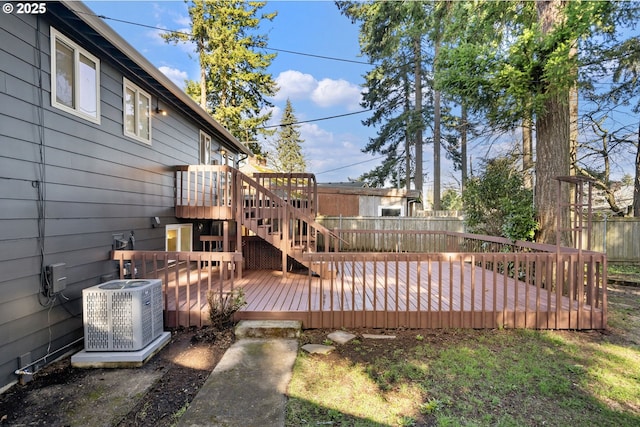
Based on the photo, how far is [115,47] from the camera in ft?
12.6

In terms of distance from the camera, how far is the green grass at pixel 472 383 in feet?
7.27

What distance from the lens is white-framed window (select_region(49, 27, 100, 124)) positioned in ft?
10.7

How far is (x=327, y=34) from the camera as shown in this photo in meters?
14.6

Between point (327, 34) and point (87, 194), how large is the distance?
46.6 feet

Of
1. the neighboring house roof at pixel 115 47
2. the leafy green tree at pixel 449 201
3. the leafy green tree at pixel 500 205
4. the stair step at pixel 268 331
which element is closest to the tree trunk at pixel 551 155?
the leafy green tree at pixel 500 205

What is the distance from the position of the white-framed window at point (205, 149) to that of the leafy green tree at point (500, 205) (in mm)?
6725

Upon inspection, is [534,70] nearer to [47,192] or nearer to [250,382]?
[250,382]

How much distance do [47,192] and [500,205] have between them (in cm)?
736

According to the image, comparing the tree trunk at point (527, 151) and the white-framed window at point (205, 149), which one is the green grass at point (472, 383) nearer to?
the white-framed window at point (205, 149)

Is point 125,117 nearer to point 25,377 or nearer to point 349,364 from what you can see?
point 25,377

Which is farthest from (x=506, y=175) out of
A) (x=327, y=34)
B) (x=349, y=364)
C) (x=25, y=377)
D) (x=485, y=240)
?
(x=327, y=34)

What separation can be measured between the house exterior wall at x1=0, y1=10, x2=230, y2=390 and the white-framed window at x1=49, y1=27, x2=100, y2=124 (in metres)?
0.08

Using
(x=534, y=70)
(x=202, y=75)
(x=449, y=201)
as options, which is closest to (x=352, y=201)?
(x=534, y=70)

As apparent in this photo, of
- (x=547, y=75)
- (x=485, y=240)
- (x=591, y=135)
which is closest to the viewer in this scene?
(x=547, y=75)
